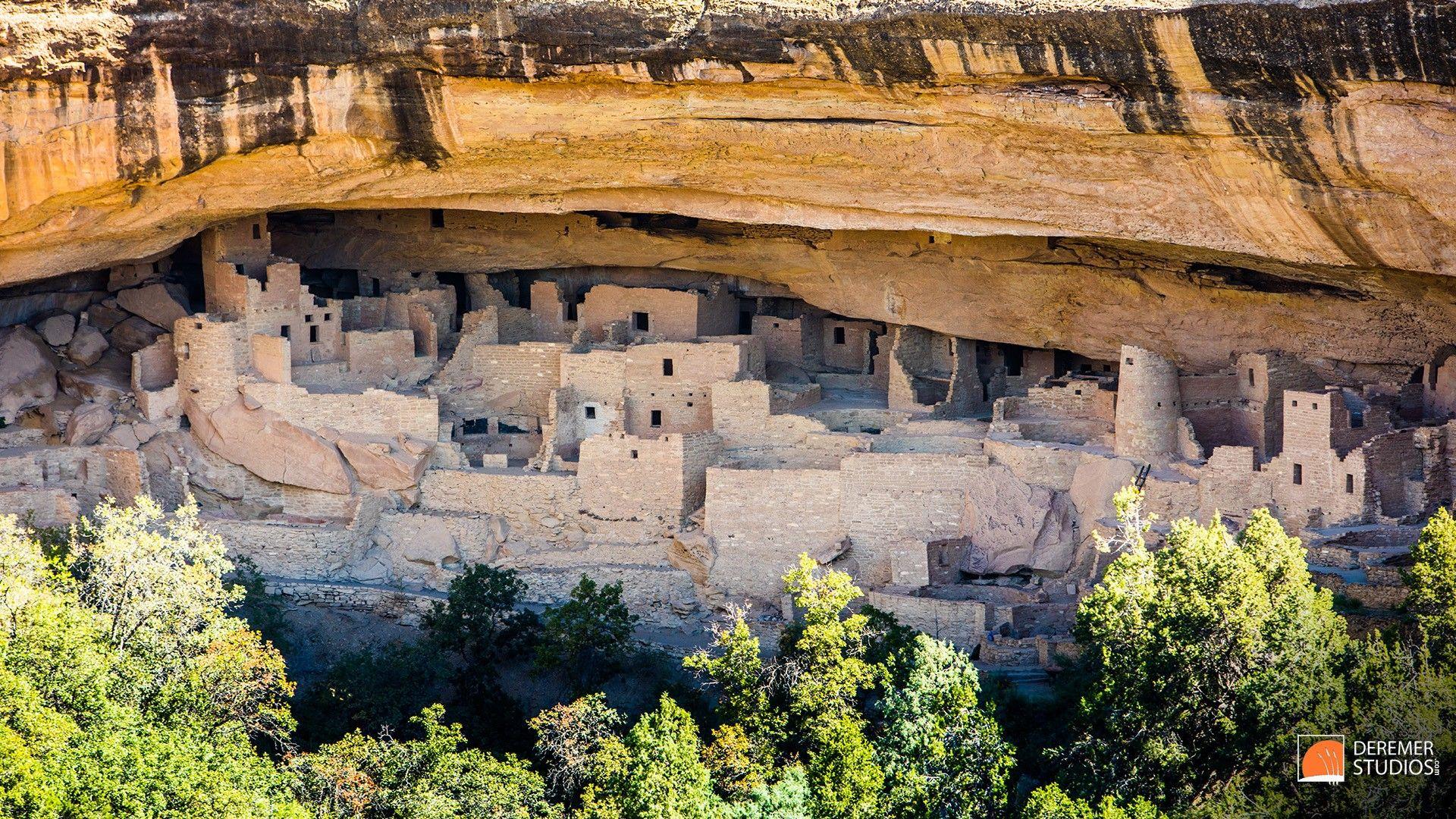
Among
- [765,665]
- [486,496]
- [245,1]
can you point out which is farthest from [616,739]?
[245,1]

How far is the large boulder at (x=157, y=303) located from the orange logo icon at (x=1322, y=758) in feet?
46.7

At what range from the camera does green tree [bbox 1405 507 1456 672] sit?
16875 mm

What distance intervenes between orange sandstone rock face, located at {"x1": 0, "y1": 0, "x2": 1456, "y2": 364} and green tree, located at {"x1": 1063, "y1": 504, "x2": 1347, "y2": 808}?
3365 mm

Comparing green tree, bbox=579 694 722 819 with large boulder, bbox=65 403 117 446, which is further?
large boulder, bbox=65 403 117 446

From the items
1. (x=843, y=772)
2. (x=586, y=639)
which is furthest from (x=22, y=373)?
(x=843, y=772)

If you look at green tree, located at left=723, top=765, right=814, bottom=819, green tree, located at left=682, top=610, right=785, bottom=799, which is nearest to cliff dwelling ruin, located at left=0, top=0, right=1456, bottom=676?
green tree, located at left=682, top=610, right=785, bottom=799

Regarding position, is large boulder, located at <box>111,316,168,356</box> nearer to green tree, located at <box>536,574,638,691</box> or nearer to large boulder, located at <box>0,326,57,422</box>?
large boulder, located at <box>0,326,57,422</box>

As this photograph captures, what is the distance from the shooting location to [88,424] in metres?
23.5

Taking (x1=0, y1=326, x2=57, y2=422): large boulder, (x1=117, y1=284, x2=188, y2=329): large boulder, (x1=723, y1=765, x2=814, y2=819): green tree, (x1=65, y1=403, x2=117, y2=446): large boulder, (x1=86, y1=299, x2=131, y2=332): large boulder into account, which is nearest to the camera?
(x1=723, y1=765, x2=814, y2=819): green tree

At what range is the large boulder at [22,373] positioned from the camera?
23.8m

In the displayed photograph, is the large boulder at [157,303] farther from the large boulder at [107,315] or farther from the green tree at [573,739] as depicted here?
the green tree at [573,739]

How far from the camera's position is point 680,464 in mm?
22297

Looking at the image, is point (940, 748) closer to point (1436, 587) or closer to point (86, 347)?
point (1436, 587)

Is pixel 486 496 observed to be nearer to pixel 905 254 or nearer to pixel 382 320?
pixel 382 320
